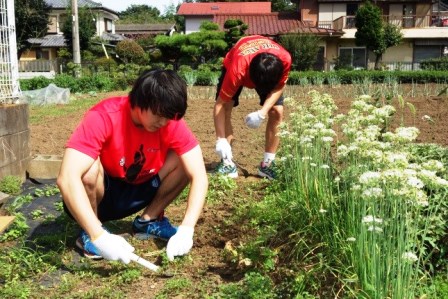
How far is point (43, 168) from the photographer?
14.8 ft

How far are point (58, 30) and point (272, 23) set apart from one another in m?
18.4

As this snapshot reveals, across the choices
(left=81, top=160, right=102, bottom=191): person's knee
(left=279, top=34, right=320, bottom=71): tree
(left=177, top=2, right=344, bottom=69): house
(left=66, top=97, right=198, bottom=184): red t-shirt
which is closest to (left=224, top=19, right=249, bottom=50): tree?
(left=279, top=34, right=320, bottom=71): tree

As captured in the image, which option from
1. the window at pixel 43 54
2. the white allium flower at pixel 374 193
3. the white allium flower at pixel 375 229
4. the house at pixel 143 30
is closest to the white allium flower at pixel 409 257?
the white allium flower at pixel 375 229

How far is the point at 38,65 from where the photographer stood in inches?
1147

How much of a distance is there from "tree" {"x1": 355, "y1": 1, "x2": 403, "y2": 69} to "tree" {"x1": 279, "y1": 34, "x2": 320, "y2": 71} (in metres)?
3.08

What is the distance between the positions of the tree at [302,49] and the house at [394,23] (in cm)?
579

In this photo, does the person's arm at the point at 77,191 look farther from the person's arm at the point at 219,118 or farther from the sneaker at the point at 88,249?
the person's arm at the point at 219,118

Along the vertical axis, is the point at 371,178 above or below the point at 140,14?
below

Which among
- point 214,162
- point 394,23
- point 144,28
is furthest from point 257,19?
point 214,162

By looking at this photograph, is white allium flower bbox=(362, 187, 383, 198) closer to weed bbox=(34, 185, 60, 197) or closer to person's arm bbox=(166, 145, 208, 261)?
person's arm bbox=(166, 145, 208, 261)

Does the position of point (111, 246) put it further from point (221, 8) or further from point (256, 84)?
point (221, 8)

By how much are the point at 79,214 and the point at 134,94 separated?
1.94 ft

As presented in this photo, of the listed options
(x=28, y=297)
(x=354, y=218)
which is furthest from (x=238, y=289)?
(x=28, y=297)

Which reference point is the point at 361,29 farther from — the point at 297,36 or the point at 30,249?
the point at 30,249
